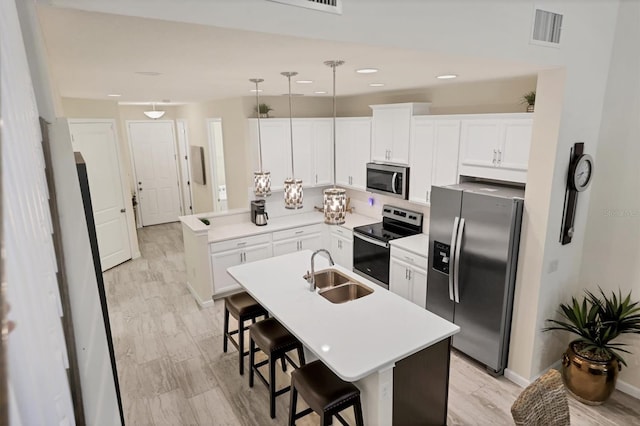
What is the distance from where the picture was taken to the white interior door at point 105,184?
554 cm

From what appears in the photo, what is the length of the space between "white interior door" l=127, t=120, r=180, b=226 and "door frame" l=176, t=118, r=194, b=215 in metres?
0.13

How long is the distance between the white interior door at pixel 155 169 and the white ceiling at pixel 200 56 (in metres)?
5.10

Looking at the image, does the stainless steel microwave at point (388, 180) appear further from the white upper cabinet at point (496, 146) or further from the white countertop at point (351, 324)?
the white countertop at point (351, 324)

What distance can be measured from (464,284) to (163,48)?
3038 millimetres

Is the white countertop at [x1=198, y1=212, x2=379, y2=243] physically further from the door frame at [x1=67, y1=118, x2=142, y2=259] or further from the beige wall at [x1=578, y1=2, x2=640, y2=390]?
the beige wall at [x1=578, y1=2, x2=640, y2=390]

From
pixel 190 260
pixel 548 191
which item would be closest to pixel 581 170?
pixel 548 191

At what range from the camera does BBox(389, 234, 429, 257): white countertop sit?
416 centimetres

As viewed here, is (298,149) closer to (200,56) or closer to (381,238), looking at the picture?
(381,238)

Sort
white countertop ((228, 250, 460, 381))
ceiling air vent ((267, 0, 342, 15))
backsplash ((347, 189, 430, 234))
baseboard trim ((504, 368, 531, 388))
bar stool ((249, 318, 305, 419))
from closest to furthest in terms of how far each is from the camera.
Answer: ceiling air vent ((267, 0, 342, 15)) < white countertop ((228, 250, 460, 381)) < bar stool ((249, 318, 305, 419)) < baseboard trim ((504, 368, 531, 388)) < backsplash ((347, 189, 430, 234))

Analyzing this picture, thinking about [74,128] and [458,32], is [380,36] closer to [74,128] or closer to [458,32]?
[458,32]

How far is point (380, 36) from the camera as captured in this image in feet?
6.21

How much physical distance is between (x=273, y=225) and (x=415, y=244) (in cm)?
201

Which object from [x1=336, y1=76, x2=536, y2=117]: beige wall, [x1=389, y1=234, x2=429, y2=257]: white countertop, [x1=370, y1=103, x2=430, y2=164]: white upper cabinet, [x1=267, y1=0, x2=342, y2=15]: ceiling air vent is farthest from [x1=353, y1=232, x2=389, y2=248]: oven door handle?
[x1=267, y1=0, x2=342, y2=15]: ceiling air vent

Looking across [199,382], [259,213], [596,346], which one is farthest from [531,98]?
[199,382]
